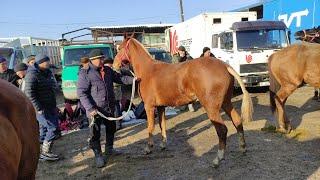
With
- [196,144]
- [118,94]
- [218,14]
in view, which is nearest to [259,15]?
[218,14]

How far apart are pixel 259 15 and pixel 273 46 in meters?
14.8

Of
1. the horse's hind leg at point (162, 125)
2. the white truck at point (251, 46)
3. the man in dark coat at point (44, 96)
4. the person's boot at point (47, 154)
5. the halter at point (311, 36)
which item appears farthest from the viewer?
the white truck at point (251, 46)

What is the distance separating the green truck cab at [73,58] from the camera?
40.5 ft

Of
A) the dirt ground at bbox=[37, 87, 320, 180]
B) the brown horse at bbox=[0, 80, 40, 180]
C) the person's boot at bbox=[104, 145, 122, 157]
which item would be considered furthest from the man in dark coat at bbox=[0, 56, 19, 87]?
the brown horse at bbox=[0, 80, 40, 180]

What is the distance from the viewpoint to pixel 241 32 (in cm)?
1298

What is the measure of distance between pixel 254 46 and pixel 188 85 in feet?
24.1

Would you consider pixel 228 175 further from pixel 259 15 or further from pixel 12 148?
pixel 259 15

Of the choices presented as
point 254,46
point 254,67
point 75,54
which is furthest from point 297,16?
point 75,54

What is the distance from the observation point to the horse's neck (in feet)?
23.3

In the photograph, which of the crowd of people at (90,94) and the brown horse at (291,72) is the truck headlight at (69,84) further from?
the brown horse at (291,72)

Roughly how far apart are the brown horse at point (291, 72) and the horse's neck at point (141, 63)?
268 cm

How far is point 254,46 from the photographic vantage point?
13.0m

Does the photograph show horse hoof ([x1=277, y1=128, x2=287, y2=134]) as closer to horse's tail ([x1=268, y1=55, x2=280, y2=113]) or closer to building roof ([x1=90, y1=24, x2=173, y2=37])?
horse's tail ([x1=268, y1=55, x2=280, y2=113])

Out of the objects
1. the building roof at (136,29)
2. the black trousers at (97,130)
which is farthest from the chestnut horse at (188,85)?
the building roof at (136,29)
